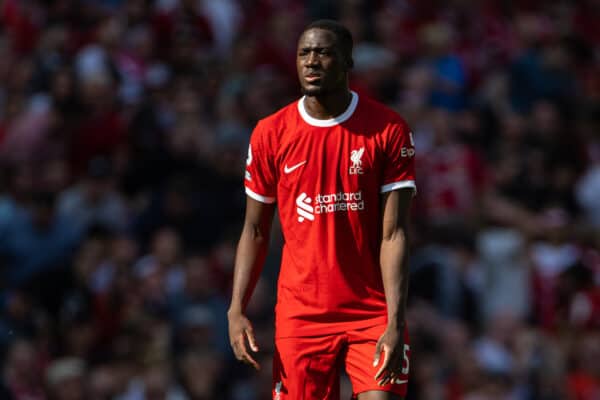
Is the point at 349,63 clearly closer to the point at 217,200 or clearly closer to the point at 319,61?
the point at 319,61

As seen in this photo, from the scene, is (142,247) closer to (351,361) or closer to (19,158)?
(19,158)

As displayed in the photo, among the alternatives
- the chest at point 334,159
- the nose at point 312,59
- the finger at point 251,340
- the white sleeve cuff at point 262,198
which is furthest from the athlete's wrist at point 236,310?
the nose at point 312,59

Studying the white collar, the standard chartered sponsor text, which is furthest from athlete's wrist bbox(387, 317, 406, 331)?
the white collar

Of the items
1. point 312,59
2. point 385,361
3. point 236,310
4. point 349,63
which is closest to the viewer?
point 385,361

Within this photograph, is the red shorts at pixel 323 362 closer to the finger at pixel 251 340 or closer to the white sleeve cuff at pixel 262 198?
the finger at pixel 251 340

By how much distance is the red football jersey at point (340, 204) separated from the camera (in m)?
6.57

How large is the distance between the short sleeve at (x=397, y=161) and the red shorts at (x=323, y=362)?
74 cm

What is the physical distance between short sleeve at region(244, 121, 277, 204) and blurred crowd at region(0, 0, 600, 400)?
3.63 m

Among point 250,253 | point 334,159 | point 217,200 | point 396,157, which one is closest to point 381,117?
point 396,157

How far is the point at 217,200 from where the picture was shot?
1159 centimetres

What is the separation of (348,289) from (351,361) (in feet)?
1.20

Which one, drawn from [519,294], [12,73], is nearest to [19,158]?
[12,73]

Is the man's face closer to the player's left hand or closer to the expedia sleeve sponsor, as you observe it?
the expedia sleeve sponsor

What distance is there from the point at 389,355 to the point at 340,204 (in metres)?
0.82
